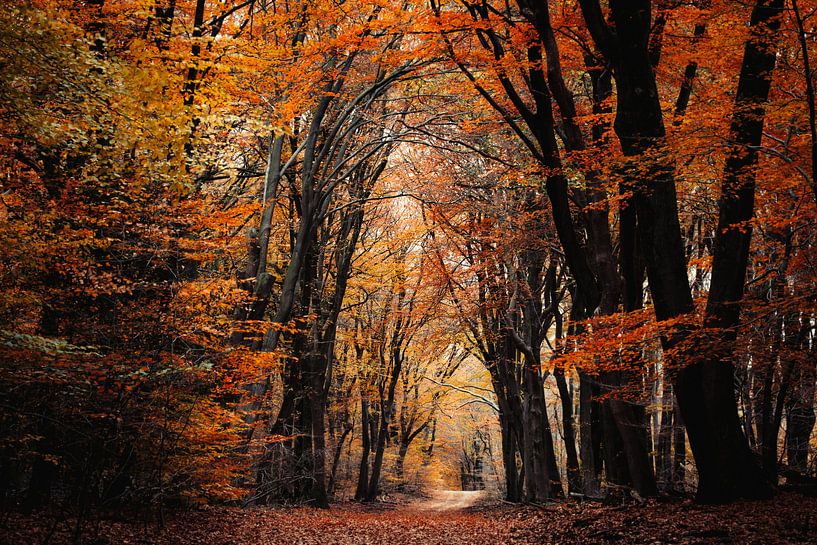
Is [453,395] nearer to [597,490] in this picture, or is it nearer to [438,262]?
[438,262]

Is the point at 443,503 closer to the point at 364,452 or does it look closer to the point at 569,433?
the point at 364,452

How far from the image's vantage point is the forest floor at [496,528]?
6492 mm

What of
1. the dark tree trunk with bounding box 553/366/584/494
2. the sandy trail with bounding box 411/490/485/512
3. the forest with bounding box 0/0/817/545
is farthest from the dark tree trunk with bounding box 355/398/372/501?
the dark tree trunk with bounding box 553/366/584/494

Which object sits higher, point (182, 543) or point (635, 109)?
point (635, 109)

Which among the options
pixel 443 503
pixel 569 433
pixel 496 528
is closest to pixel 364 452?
pixel 443 503

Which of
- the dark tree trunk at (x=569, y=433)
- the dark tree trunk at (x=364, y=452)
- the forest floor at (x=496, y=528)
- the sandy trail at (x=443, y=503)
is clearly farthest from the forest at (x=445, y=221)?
the sandy trail at (x=443, y=503)

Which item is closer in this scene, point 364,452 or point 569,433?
point 569,433

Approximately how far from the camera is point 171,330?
26.9 ft

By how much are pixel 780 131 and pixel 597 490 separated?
8.30 m

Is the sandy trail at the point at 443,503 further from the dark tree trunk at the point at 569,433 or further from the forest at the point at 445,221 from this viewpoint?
the forest at the point at 445,221

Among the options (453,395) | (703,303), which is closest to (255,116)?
(703,303)

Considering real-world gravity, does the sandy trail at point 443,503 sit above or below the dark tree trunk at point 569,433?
below

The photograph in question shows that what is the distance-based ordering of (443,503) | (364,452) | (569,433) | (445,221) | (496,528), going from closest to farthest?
(496,528) < (445,221) < (569,433) < (364,452) < (443,503)

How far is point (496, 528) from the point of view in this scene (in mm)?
12594
